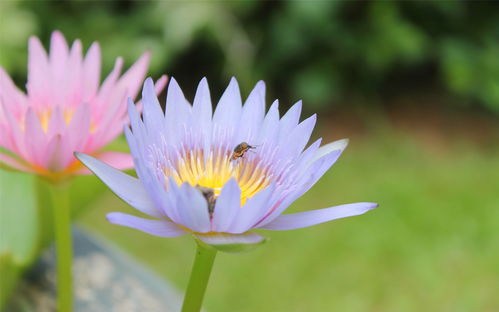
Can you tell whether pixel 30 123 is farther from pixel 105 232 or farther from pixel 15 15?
pixel 15 15

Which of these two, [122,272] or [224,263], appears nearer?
[122,272]

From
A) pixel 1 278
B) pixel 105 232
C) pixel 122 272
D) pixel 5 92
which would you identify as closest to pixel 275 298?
pixel 105 232

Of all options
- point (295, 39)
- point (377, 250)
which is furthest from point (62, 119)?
point (295, 39)

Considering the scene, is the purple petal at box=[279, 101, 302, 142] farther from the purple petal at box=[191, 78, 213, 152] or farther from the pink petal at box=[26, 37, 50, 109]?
the pink petal at box=[26, 37, 50, 109]

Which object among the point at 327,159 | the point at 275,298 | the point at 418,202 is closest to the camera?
the point at 327,159

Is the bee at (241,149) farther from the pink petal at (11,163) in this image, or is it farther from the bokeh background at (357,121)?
the bokeh background at (357,121)

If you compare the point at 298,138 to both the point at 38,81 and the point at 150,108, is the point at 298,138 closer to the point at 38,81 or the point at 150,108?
the point at 150,108
